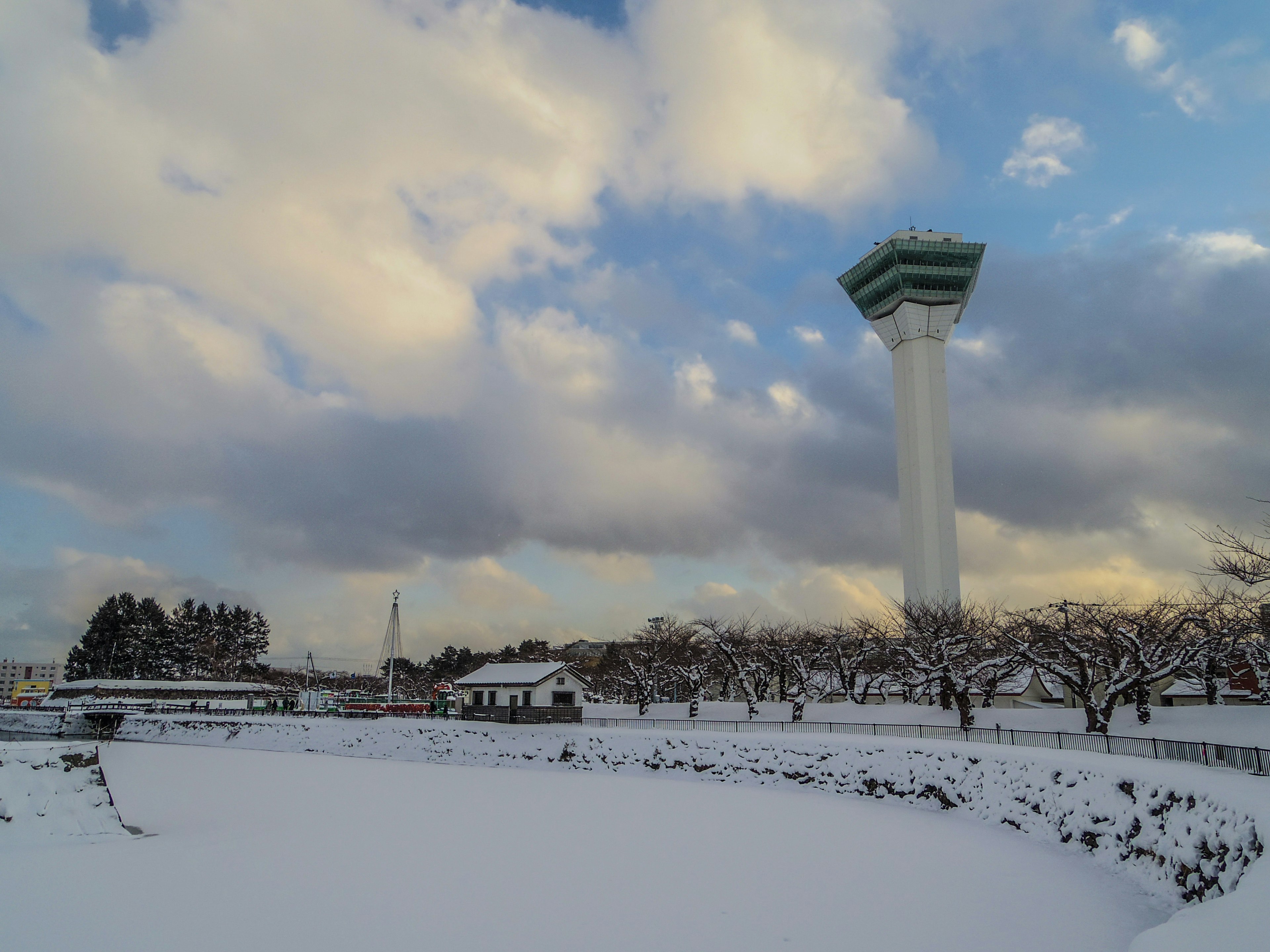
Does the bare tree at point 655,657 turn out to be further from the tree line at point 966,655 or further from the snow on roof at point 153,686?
the snow on roof at point 153,686

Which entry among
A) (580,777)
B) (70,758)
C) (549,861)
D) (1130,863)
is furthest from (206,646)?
(1130,863)

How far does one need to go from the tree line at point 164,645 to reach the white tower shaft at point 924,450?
92.1m

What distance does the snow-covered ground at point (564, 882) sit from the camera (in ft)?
37.0

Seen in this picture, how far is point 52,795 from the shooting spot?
60.6 ft

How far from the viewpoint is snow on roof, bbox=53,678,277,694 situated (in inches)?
2995

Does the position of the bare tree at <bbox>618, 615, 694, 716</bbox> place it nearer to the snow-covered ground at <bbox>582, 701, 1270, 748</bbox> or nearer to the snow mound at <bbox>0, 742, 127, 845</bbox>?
the snow-covered ground at <bbox>582, 701, 1270, 748</bbox>

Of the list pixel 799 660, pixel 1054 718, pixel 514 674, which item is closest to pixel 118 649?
pixel 514 674

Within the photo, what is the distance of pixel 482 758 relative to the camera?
136 ft

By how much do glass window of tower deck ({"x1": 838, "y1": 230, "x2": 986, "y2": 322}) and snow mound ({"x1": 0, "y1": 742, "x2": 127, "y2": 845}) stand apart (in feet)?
264

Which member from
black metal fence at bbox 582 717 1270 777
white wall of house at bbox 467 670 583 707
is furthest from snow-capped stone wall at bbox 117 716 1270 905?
white wall of house at bbox 467 670 583 707

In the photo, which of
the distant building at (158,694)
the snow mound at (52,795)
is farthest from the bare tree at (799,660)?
the distant building at (158,694)

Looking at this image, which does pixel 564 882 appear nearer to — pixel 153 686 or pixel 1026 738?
pixel 1026 738

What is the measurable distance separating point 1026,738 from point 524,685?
106ft

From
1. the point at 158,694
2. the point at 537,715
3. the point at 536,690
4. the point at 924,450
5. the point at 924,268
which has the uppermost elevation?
the point at 924,268
